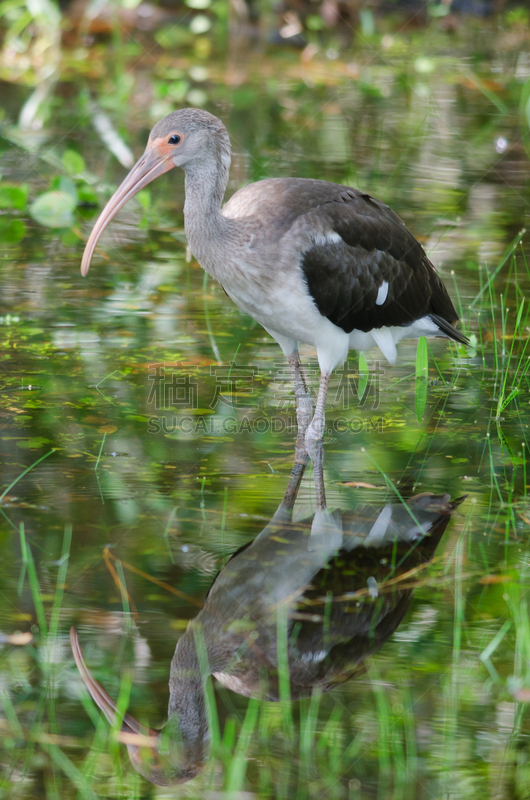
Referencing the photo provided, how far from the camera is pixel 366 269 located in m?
5.65

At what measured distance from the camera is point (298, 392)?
583 centimetres

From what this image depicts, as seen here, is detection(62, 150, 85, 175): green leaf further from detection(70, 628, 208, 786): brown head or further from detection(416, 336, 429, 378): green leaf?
detection(70, 628, 208, 786): brown head

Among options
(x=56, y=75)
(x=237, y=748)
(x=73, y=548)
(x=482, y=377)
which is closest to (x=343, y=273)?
(x=482, y=377)

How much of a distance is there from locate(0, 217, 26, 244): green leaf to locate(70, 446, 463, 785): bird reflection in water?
424 cm

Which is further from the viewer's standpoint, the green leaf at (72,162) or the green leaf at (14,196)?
the green leaf at (72,162)

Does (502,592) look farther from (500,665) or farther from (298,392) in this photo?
(298,392)

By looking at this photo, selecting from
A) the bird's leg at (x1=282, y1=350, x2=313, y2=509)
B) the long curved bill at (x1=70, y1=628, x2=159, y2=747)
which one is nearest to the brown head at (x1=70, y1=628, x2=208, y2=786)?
the long curved bill at (x1=70, y1=628, x2=159, y2=747)

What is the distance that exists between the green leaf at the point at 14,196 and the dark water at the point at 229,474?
275 millimetres

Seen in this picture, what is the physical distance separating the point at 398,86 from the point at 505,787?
12.2 m

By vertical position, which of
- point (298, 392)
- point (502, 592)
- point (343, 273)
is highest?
point (343, 273)

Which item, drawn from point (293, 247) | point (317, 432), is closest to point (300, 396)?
point (317, 432)

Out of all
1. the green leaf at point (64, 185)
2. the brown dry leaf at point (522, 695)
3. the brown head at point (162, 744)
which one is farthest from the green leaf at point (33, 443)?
the green leaf at point (64, 185)

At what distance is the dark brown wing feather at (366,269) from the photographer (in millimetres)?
5387

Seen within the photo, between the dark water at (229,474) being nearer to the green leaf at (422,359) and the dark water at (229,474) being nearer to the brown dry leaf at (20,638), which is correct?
the brown dry leaf at (20,638)
